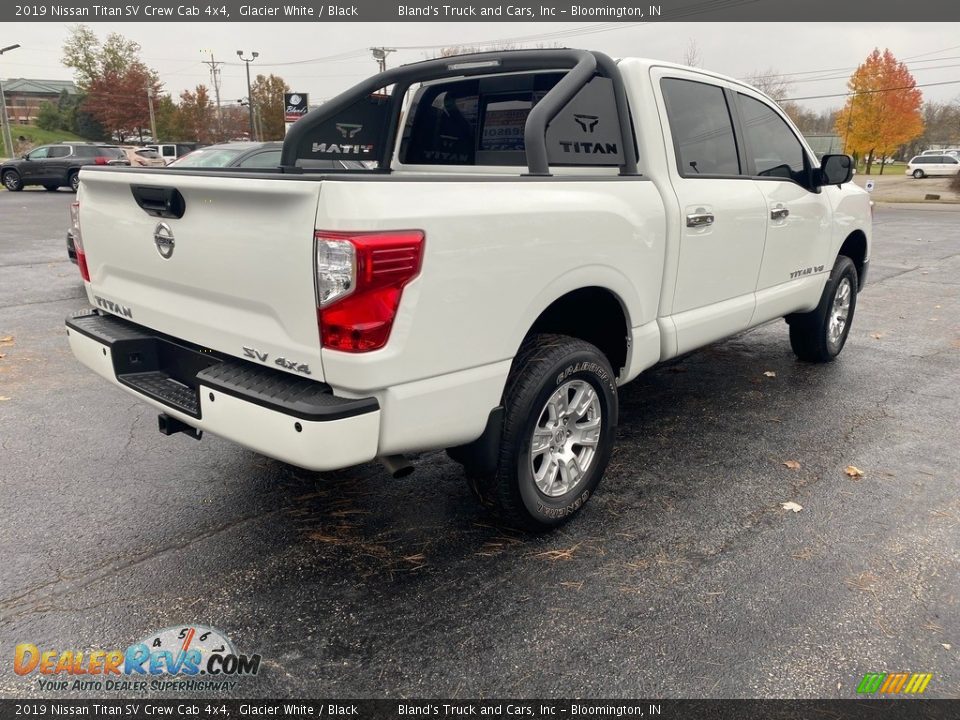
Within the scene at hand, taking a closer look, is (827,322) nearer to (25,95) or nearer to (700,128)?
(700,128)

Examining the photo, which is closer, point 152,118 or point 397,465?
point 397,465

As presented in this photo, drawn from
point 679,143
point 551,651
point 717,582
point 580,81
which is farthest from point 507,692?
point 679,143

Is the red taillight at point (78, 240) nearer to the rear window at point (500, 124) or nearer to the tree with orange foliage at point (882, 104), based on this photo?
the rear window at point (500, 124)

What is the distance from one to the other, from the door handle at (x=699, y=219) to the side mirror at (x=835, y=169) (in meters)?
1.54

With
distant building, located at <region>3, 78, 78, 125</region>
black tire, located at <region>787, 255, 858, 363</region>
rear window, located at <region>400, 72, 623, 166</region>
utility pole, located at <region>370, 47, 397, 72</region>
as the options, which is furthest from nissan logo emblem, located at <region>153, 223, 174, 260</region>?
distant building, located at <region>3, 78, 78, 125</region>

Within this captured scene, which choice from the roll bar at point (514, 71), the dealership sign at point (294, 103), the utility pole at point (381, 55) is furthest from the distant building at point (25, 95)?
the roll bar at point (514, 71)

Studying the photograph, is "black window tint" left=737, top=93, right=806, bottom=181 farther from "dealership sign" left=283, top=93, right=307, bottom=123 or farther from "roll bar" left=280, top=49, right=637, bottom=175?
"dealership sign" left=283, top=93, right=307, bottom=123

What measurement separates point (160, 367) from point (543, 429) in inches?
63.4

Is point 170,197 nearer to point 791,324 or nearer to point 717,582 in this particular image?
point 717,582

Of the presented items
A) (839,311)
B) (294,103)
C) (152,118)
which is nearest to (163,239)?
(839,311)

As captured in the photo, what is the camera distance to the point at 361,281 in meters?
2.22

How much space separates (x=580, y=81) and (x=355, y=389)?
1.76 meters

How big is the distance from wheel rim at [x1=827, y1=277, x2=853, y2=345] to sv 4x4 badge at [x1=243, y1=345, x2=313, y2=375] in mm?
4473

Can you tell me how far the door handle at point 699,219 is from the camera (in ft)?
11.7
